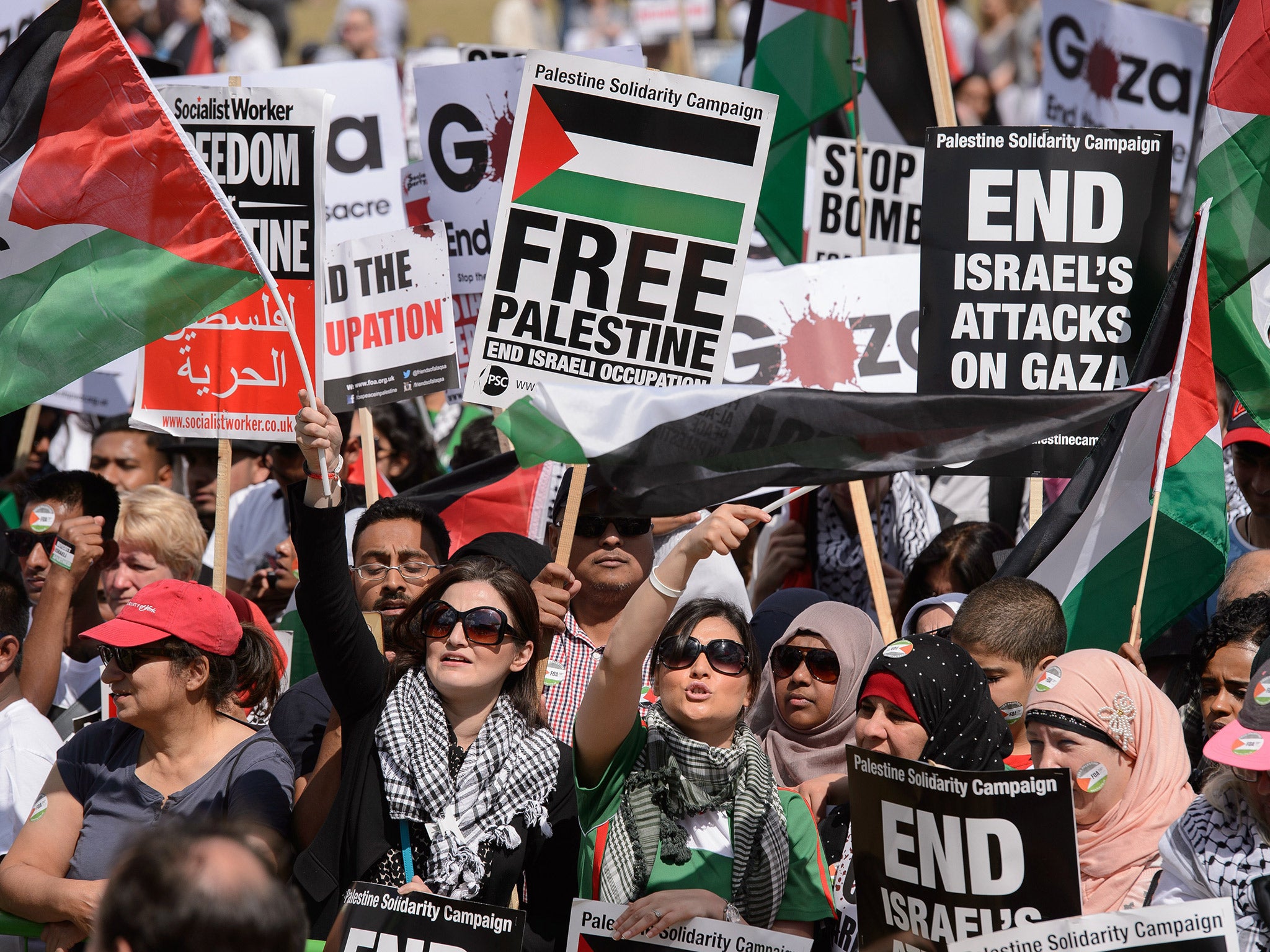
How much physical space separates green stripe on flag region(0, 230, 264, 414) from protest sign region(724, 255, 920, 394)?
7.98 feet

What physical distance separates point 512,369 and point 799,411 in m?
1.05

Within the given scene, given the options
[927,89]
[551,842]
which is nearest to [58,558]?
[551,842]

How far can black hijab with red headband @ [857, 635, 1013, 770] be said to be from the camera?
141 inches

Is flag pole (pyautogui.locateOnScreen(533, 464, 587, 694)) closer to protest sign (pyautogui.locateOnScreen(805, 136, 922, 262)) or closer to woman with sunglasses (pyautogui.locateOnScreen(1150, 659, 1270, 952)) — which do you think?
woman with sunglasses (pyautogui.locateOnScreen(1150, 659, 1270, 952))

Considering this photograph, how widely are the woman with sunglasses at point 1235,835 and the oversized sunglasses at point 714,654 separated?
3.50 ft

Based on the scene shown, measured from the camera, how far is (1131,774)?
367cm

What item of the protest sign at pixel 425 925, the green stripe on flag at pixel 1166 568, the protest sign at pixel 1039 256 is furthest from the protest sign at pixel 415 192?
the protest sign at pixel 425 925

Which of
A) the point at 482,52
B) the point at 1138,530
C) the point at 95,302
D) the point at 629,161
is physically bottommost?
the point at 1138,530

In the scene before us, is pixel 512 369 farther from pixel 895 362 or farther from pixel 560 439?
pixel 895 362

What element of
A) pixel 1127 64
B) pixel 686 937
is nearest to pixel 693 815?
pixel 686 937

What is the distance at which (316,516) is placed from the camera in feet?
12.4

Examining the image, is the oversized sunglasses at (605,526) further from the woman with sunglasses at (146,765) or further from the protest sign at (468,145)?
the protest sign at (468,145)

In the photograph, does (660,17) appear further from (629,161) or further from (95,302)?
(95,302)

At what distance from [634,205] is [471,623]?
1.91 metres
